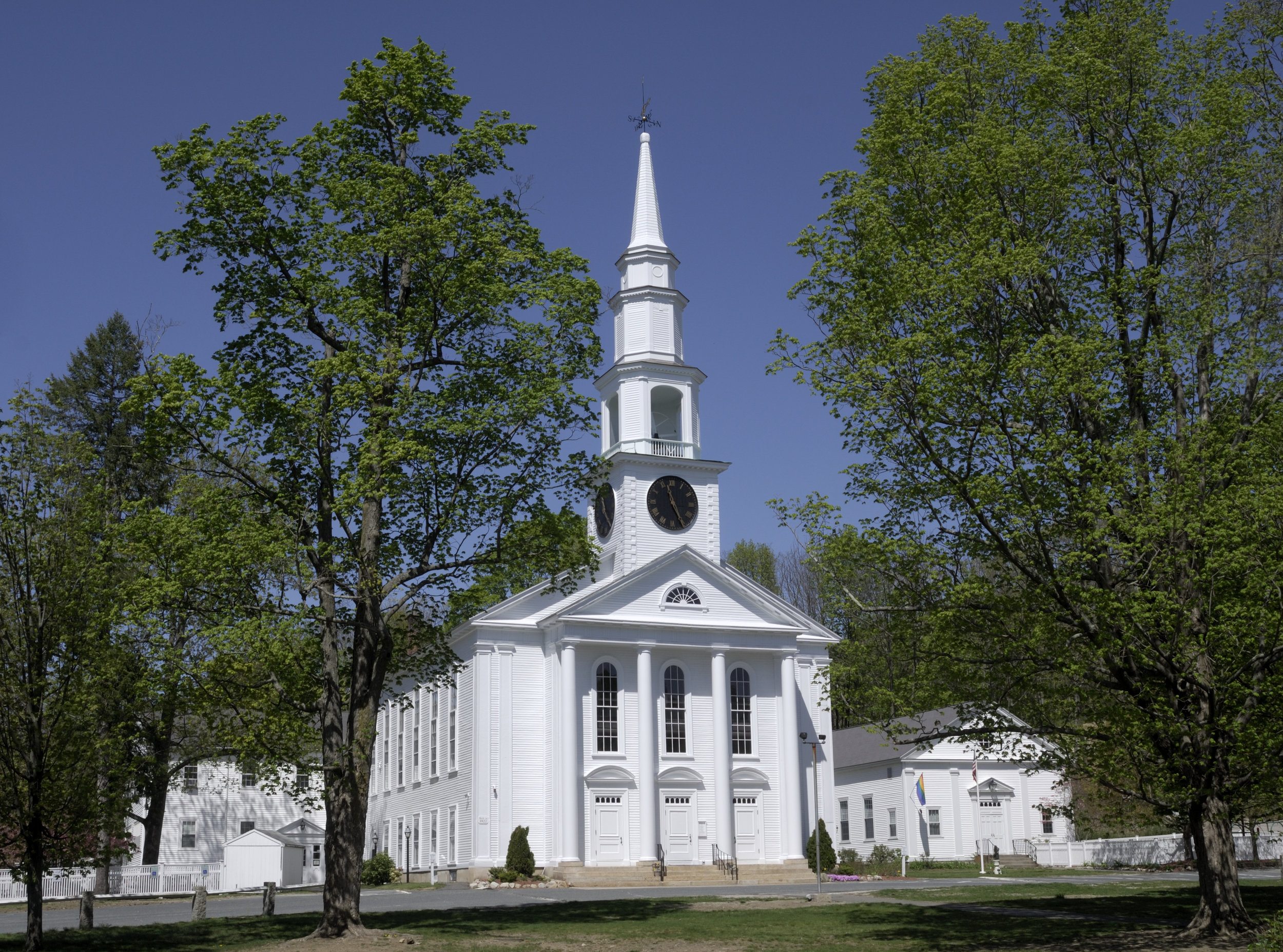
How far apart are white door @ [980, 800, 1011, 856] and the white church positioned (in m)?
0.10

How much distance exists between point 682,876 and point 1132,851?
1552 centimetres

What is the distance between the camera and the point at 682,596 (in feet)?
137

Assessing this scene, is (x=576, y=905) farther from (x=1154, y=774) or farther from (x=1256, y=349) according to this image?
(x=1256, y=349)

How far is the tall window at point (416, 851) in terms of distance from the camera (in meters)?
45.4

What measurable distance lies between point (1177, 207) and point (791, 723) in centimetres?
2592

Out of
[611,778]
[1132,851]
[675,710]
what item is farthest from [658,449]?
[1132,851]

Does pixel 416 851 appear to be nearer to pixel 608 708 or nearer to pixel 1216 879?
pixel 608 708

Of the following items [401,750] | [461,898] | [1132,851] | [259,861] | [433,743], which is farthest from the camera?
[401,750]

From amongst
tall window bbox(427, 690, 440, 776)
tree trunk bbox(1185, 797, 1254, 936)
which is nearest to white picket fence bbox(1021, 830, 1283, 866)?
tall window bbox(427, 690, 440, 776)

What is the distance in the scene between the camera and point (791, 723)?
41.7 meters

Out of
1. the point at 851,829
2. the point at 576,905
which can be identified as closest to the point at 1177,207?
the point at 576,905

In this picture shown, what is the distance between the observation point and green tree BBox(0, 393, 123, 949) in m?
18.5

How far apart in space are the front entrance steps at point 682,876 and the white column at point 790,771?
78 cm

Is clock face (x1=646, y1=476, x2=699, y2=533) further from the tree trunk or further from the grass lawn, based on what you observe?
the tree trunk
